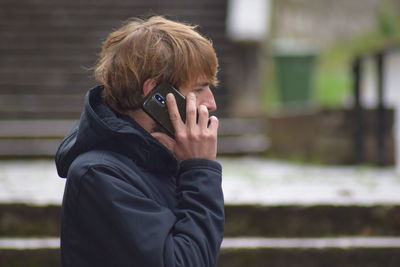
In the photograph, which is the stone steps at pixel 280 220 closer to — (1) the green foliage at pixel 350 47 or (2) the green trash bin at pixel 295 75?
(2) the green trash bin at pixel 295 75

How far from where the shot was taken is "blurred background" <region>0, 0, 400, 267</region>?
193 inches

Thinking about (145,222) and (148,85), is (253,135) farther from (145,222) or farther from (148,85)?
(145,222)

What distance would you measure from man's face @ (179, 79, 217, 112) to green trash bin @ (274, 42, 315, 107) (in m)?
8.94

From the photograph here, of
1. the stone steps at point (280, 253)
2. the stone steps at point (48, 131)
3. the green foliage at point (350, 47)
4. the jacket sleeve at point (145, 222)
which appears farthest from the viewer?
the green foliage at point (350, 47)

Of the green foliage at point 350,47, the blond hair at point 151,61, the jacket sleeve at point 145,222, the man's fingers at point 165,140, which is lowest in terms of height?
the green foliage at point 350,47

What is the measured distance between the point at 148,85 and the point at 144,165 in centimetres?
20

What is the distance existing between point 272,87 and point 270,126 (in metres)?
4.31

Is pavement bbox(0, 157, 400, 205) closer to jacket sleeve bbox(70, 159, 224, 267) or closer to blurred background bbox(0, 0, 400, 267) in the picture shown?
blurred background bbox(0, 0, 400, 267)

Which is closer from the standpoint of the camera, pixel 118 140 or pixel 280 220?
pixel 118 140

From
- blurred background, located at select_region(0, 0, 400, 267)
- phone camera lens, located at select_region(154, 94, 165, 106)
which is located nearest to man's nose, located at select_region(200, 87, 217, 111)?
phone camera lens, located at select_region(154, 94, 165, 106)

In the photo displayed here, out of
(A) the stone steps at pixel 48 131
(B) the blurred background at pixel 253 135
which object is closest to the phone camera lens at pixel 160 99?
(B) the blurred background at pixel 253 135

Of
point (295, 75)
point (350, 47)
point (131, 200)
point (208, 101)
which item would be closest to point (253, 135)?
point (295, 75)

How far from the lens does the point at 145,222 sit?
222 cm

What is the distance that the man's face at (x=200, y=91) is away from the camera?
2375 mm
